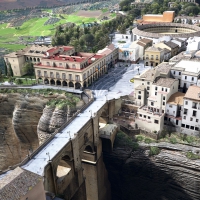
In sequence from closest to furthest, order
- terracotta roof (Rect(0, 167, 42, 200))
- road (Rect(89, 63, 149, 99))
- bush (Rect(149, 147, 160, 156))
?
1. terracotta roof (Rect(0, 167, 42, 200))
2. bush (Rect(149, 147, 160, 156))
3. road (Rect(89, 63, 149, 99))

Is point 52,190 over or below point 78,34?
below

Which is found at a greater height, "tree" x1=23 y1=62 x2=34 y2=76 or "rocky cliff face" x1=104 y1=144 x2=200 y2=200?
"tree" x1=23 y1=62 x2=34 y2=76

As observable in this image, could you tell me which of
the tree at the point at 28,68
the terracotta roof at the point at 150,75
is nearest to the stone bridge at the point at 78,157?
the terracotta roof at the point at 150,75

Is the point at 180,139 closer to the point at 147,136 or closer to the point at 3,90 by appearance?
the point at 147,136

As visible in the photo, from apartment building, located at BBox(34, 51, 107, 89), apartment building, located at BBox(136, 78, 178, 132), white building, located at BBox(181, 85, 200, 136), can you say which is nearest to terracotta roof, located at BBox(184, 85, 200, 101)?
white building, located at BBox(181, 85, 200, 136)

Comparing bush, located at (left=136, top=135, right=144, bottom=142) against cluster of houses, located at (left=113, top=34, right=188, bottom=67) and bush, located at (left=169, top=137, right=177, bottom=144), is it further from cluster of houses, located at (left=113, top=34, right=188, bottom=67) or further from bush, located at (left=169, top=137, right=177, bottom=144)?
cluster of houses, located at (left=113, top=34, right=188, bottom=67)

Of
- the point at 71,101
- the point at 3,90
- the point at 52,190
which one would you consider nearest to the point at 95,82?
the point at 71,101
